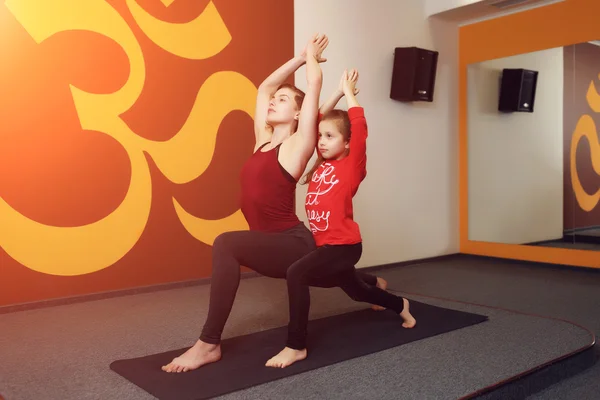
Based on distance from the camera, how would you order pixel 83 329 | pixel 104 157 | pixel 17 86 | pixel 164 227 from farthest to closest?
1. pixel 164 227
2. pixel 104 157
3. pixel 17 86
4. pixel 83 329

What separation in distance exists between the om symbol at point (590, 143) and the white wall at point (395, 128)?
1.22 m

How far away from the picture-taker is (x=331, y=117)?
2.44 metres

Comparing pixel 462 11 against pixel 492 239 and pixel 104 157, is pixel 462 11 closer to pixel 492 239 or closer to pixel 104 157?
pixel 492 239

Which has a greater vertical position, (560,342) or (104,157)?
(104,157)

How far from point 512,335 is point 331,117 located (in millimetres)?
1398

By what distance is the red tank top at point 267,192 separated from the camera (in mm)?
2363

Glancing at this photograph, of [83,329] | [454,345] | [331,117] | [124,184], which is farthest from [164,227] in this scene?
[454,345]

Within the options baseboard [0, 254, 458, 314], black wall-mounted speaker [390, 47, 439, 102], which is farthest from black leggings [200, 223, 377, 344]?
black wall-mounted speaker [390, 47, 439, 102]


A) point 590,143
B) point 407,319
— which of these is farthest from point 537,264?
point 407,319

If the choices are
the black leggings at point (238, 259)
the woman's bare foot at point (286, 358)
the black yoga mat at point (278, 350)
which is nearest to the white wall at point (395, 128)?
the black yoga mat at point (278, 350)

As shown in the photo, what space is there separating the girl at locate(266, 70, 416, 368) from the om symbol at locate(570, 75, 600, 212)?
314cm

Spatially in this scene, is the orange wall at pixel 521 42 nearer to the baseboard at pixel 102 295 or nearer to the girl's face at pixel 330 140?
the baseboard at pixel 102 295

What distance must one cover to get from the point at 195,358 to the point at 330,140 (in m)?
1.09

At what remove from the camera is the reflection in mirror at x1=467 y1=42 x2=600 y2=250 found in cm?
472
